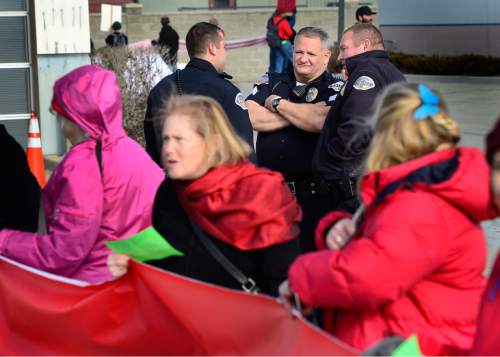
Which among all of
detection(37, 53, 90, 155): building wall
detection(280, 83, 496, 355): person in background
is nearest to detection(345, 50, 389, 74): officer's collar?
detection(280, 83, 496, 355): person in background

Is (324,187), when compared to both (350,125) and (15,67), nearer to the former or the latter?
(350,125)

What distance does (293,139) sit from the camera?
634 cm

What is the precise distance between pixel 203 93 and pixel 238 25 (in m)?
25.6

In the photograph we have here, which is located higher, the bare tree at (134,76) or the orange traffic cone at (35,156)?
the bare tree at (134,76)

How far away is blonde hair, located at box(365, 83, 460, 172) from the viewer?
10.2ft

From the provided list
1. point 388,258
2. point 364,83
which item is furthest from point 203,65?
point 388,258

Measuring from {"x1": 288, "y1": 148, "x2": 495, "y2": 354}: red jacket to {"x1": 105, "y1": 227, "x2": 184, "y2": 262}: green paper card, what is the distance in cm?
67

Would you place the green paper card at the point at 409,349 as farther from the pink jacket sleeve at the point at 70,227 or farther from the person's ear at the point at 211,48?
the person's ear at the point at 211,48

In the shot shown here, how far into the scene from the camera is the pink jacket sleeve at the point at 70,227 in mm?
4203

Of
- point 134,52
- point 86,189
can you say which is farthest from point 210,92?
point 134,52

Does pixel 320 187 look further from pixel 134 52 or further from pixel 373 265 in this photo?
pixel 134 52

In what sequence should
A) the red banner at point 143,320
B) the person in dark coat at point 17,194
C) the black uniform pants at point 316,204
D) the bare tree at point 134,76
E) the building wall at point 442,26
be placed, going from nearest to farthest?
1. the red banner at point 143,320
2. the person in dark coat at point 17,194
3. the black uniform pants at point 316,204
4. the bare tree at point 134,76
5. the building wall at point 442,26

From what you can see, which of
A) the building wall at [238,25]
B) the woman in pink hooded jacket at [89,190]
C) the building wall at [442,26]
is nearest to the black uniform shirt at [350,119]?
the woman in pink hooded jacket at [89,190]

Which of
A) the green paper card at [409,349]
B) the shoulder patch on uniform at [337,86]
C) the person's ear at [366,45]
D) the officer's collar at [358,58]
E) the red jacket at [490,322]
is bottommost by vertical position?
the green paper card at [409,349]
